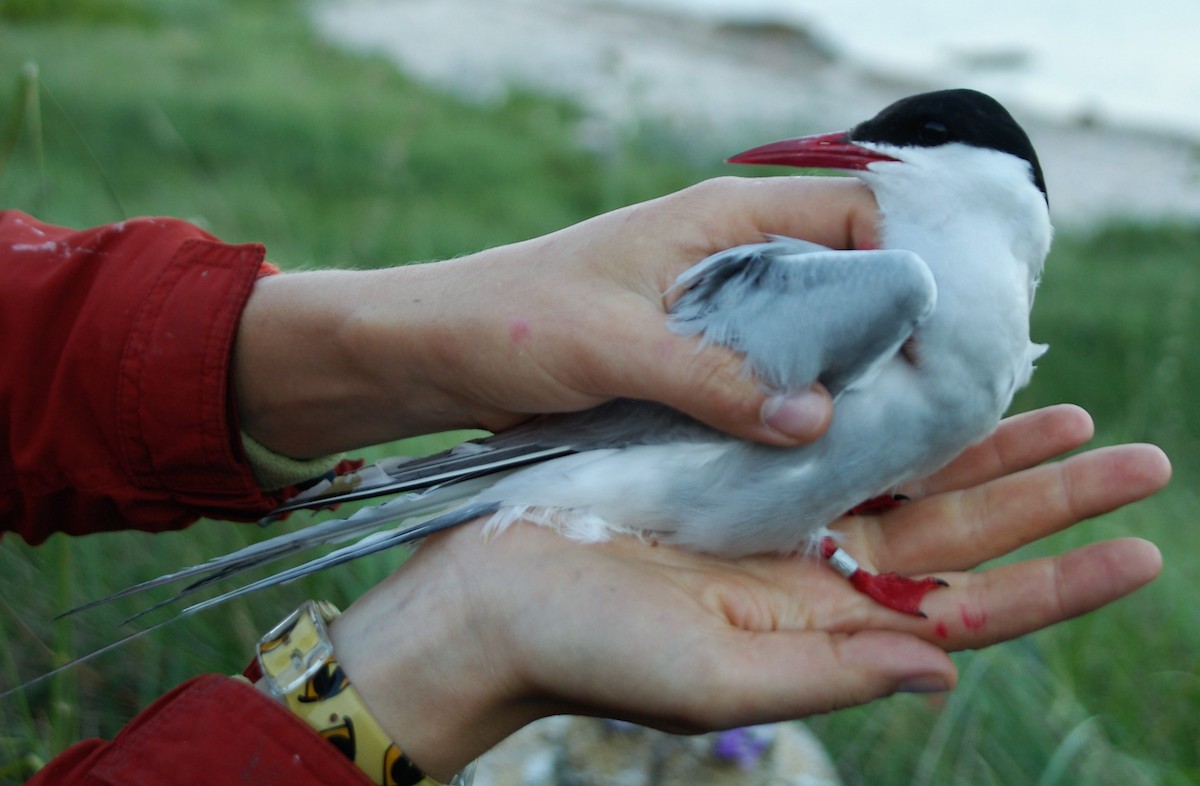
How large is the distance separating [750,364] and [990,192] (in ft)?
1.78

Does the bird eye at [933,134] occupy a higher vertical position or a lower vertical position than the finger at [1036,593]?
higher

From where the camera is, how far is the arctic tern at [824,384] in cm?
180

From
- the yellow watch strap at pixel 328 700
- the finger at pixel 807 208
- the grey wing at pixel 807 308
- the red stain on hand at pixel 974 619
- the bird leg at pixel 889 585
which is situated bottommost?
the yellow watch strap at pixel 328 700

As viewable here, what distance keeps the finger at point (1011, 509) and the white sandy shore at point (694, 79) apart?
3221 millimetres

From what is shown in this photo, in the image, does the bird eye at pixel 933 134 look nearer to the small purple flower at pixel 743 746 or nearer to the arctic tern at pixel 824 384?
the arctic tern at pixel 824 384

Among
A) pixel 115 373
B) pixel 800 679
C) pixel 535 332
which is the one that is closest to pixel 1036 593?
pixel 800 679

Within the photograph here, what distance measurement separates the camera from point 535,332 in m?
1.83

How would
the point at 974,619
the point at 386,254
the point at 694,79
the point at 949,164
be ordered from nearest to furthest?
1. the point at 974,619
2. the point at 949,164
3. the point at 386,254
4. the point at 694,79

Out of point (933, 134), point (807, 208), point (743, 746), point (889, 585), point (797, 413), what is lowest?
point (743, 746)

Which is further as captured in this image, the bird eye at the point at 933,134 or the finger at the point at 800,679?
the bird eye at the point at 933,134

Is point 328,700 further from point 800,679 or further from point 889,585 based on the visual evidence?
point 889,585

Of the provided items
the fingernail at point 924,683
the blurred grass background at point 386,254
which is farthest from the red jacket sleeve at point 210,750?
the fingernail at point 924,683

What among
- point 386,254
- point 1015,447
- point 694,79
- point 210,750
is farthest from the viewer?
point 694,79

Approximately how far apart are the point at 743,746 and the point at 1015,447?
82 centimetres
